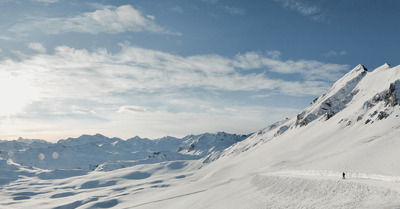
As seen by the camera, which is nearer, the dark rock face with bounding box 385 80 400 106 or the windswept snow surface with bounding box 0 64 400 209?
the windswept snow surface with bounding box 0 64 400 209

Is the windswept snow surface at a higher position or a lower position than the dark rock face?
lower

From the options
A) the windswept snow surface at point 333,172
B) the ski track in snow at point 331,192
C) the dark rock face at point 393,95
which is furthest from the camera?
the dark rock face at point 393,95

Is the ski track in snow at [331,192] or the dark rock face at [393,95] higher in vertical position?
the dark rock face at [393,95]

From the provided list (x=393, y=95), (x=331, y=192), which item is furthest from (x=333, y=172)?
(x=393, y=95)

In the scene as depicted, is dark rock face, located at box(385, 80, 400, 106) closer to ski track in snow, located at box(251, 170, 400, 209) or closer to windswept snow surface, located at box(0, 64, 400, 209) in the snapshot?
windswept snow surface, located at box(0, 64, 400, 209)

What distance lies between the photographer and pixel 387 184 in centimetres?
4366

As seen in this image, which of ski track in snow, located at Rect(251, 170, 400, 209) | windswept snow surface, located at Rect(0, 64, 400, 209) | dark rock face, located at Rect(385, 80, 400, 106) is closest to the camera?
ski track in snow, located at Rect(251, 170, 400, 209)

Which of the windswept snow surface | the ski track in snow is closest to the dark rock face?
the windswept snow surface

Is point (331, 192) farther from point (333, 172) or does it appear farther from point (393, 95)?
point (393, 95)

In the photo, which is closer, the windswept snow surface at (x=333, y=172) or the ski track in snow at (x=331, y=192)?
the ski track in snow at (x=331, y=192)

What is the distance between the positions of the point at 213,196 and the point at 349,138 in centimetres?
6994

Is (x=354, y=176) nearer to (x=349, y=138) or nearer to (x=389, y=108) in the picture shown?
(x=349, y=138)

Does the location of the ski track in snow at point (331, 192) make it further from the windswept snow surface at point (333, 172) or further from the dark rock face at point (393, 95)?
the dark rock face at point (393, 95)

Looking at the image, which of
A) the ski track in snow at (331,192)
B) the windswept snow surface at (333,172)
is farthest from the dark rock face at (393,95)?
the ski track in snow at (331,192)
